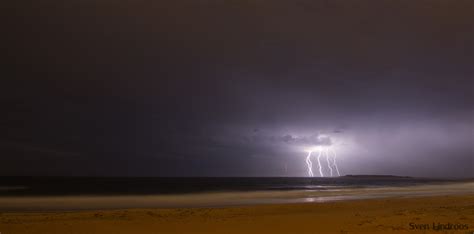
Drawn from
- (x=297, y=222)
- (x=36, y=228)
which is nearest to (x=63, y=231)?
(x=36, y=228)

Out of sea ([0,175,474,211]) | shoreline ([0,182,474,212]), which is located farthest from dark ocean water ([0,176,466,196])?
shoreline ([0,182,474,212])

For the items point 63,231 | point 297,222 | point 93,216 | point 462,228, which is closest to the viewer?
point 462,228

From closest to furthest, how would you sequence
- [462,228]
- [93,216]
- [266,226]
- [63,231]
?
1. [462,228]
2. [63,231]
3. [266,226]
4. [93,216]

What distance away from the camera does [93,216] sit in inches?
822

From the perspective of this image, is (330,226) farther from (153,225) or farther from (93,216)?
(93,216)

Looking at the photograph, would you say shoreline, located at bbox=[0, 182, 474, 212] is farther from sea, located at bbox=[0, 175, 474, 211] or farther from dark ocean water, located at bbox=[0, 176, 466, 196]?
dark ocean water, located at bbox=[0, 176, 466, 196]

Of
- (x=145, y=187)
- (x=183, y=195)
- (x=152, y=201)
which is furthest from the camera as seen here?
(x=145, y=187)

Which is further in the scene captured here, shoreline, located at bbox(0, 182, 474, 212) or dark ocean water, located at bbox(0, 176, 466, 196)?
dark ocean water, located at bbox(0, 176, 466, 196)

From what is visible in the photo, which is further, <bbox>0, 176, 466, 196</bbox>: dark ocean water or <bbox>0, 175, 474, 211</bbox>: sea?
<bbox>0, 176, 466, 196</bbox>: dark ocean water

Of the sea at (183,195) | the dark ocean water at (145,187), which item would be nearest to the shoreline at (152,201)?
the sea at (183,195)

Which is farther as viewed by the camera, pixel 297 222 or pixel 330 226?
pixel 297 222

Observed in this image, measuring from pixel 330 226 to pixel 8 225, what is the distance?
12.8m

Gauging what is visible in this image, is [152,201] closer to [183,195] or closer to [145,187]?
[183,195]

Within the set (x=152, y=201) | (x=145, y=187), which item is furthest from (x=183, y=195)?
(x=145, y=187)
